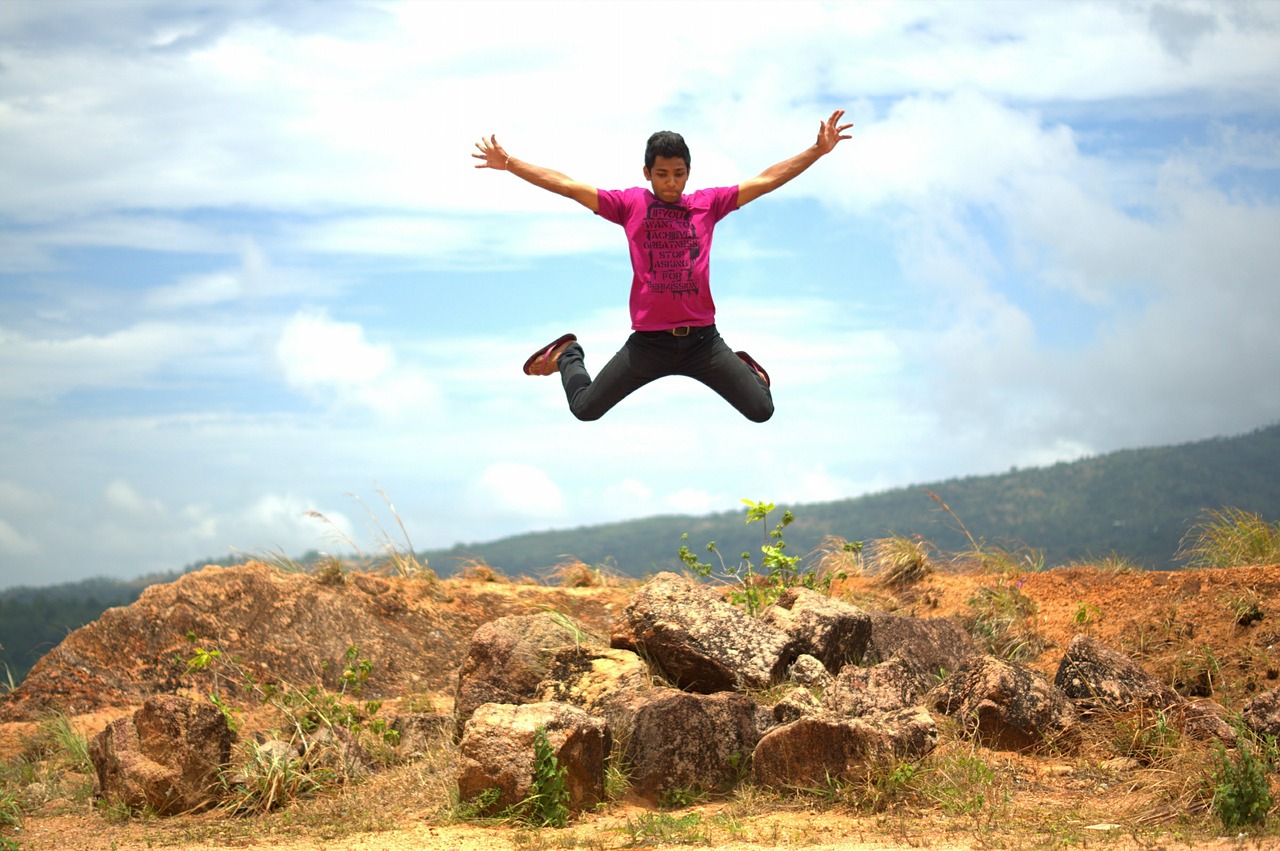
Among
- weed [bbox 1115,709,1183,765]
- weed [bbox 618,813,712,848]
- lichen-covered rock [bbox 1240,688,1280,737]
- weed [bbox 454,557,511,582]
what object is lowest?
weed [bbox 618,813,712,848]

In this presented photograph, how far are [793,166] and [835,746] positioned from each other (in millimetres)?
4270

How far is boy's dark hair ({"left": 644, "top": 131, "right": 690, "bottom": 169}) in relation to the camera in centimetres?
841

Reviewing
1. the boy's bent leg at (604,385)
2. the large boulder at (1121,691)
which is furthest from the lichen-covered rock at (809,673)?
the boy's bent leg at (604,385)

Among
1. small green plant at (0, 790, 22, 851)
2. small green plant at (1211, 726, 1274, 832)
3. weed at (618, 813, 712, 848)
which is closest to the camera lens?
small green plant at (1211, 726, 1274, 832)

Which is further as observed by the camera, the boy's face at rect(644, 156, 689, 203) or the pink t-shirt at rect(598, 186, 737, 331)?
the boy's face at rect(644, 156, 689, 203)

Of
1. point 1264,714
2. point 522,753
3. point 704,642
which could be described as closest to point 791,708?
point 704,642

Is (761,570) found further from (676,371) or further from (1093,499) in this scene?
(1093,499)

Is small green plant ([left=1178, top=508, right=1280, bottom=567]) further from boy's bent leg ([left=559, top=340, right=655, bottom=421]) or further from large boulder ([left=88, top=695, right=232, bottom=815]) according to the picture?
large boulder ([left=88, top=695, right=232, bottom=815])

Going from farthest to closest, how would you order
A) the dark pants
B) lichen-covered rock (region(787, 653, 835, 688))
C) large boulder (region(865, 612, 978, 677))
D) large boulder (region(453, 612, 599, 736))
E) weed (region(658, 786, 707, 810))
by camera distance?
large boulder (region(865, 612, 978, 677)) → large boulder (region(453, 612, 599, 736)) → lichen-covered rock (region(787, 653, 835, 688)) → the dark pants → weed (region(658, 786, 707, 810))

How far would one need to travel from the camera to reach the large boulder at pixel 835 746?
7.86 m

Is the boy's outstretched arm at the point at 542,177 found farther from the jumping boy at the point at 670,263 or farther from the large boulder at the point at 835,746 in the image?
the large boulder at the point at 835,746

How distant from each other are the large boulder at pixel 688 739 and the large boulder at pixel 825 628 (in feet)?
3.71

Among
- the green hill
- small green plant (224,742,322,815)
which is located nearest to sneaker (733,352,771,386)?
small green plant (224,742,322,815)

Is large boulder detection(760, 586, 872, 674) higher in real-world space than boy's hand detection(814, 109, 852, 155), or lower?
lower
